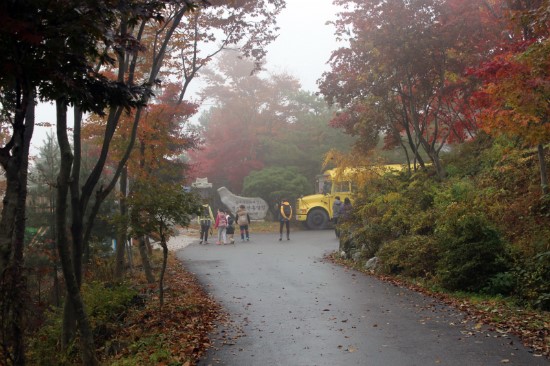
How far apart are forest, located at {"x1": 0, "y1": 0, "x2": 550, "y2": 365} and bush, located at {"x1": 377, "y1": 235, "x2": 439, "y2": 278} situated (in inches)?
1.5

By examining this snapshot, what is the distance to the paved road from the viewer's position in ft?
20.4

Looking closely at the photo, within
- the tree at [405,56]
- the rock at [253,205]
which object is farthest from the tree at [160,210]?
the rock at [253,205]

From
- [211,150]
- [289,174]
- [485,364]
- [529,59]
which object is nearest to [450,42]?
[529,59]

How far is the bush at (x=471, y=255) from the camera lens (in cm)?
957

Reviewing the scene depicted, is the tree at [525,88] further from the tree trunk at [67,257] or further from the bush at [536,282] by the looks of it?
the tree trunk at [67,257]

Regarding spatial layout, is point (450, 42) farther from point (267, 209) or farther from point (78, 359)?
point (267, 209)

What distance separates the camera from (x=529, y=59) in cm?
895

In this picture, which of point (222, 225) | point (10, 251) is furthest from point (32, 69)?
point (222, 225)

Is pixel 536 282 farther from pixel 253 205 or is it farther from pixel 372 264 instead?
pixel 253 205

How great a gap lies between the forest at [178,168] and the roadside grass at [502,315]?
2.8 inches

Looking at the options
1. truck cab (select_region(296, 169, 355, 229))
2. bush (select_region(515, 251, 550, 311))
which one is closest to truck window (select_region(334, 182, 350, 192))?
truck cab (select_region(296, 169, 355, 229))

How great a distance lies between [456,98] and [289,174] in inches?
648

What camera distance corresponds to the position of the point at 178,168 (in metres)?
15.5

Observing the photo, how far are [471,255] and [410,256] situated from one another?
2.33 meters
